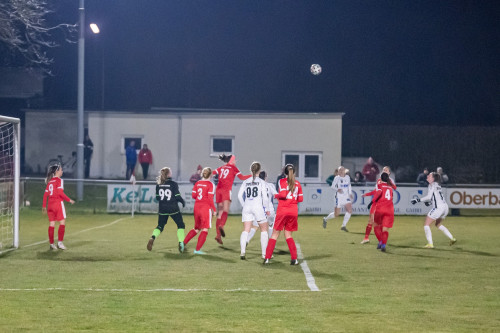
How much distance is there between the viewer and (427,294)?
10656 mm

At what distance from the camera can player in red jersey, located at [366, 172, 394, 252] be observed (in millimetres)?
16875

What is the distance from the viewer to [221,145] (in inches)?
1495

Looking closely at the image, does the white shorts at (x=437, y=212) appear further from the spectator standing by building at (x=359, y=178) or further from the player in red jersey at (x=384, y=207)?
the spectator standing by building at (x=359, y=178)

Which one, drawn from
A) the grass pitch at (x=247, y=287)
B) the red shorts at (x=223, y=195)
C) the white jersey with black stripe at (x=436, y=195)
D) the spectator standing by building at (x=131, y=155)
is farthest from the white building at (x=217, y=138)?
the white jersey with black stripe at (x=436, y=195)

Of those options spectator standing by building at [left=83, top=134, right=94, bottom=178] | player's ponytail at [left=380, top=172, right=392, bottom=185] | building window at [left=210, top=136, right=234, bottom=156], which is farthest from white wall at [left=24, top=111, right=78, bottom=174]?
player's ponytail at [left=380, top=172, right=392, bottom=185]

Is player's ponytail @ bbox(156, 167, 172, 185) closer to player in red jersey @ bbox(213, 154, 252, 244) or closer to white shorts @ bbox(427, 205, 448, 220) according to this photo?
player in red jersey @ bbox(213, 154, 252, 244)

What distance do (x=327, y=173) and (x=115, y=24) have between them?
50.1 ft

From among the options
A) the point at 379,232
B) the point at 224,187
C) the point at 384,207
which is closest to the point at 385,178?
the point at 384,207

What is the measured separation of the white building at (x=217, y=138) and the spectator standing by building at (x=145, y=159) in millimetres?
1476

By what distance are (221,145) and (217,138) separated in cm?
41

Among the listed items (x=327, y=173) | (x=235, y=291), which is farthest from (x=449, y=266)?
(x=327, y=173)

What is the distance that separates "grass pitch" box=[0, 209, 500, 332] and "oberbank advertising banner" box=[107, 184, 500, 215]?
8973 mm

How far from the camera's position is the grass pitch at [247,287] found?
28.3 feet

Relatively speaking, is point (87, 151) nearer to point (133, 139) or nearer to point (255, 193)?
point (133, 139)
